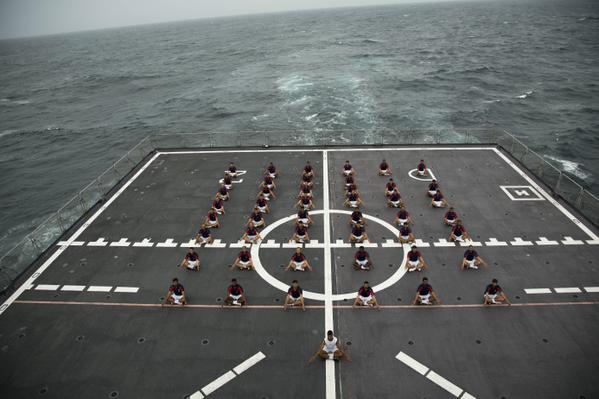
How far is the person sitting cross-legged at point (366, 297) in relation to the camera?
62.4 ft

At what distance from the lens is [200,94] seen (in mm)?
98438

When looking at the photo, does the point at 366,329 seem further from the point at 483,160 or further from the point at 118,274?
the point at 483,160

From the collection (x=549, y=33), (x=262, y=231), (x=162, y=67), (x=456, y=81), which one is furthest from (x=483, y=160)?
(x=549, y=33)

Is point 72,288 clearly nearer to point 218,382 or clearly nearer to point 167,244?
point 167,244

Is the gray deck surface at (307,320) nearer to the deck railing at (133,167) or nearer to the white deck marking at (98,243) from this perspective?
the white deck marking at (98,243)

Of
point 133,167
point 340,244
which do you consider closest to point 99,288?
point 340,244

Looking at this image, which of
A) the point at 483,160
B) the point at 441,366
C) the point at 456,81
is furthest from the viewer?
the point at 456,81

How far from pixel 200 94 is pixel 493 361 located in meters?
95.7

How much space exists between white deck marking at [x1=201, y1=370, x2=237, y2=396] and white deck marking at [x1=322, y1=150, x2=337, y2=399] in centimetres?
406

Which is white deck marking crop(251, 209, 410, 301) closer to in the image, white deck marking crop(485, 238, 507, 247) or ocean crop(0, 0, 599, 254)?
white deck marking crop(485, 238, 507, 247)

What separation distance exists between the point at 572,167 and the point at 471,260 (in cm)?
3856

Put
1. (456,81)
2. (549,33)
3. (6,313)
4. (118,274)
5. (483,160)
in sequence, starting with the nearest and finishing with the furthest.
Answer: (6,313), (118,274), (483,160), (456,81), (549,33)

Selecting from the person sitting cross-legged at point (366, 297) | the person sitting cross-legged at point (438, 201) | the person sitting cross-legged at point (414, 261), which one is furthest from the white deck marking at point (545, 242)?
the person sitting cross-legged at point (366, 297)

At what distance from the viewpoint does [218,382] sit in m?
15.6
